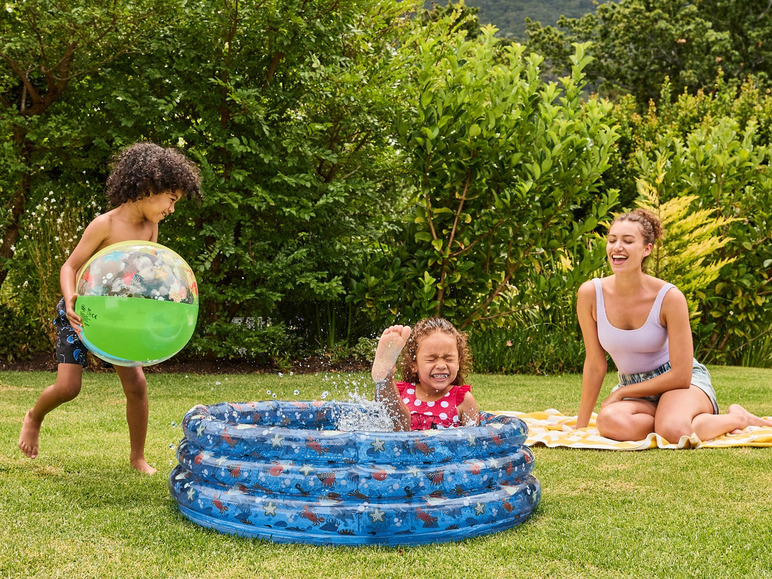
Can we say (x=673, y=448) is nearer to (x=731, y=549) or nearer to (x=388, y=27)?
(x=731, y=549)

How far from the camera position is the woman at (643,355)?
4664 millimetres

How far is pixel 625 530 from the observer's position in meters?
2.98

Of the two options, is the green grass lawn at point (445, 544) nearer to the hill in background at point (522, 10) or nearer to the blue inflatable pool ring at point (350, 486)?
the blue inflatable pool ring at point (350, 486)

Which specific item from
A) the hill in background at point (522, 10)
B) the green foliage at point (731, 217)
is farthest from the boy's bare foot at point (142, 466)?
the hill in background at point (522, 10)

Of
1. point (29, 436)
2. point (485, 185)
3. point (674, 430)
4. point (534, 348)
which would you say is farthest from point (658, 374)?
point (534, 348)

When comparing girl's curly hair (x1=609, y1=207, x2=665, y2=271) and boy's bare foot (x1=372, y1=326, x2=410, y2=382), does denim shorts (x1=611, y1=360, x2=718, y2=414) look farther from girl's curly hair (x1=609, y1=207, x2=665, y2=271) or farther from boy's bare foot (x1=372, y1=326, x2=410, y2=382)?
boy's bare foot (x1=372, y1=326, x2=410, y2=382)

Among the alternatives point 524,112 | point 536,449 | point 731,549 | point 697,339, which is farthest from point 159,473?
point 697,339

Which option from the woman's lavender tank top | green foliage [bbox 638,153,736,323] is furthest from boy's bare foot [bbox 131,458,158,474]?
green foliage [bbox 638,153,736,323]

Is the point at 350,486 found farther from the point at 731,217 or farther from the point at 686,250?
the point at 731,217

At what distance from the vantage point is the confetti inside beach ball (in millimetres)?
3137

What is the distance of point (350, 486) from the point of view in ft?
9.12

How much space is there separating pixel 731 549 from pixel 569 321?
626cm

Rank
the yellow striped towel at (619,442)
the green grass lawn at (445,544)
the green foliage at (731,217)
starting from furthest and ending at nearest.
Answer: the green foliage at (731,217) → the yellow striped towel at (619,442) → the green grass lawn at (445,544)

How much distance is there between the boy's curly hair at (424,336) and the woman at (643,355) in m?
1.17
